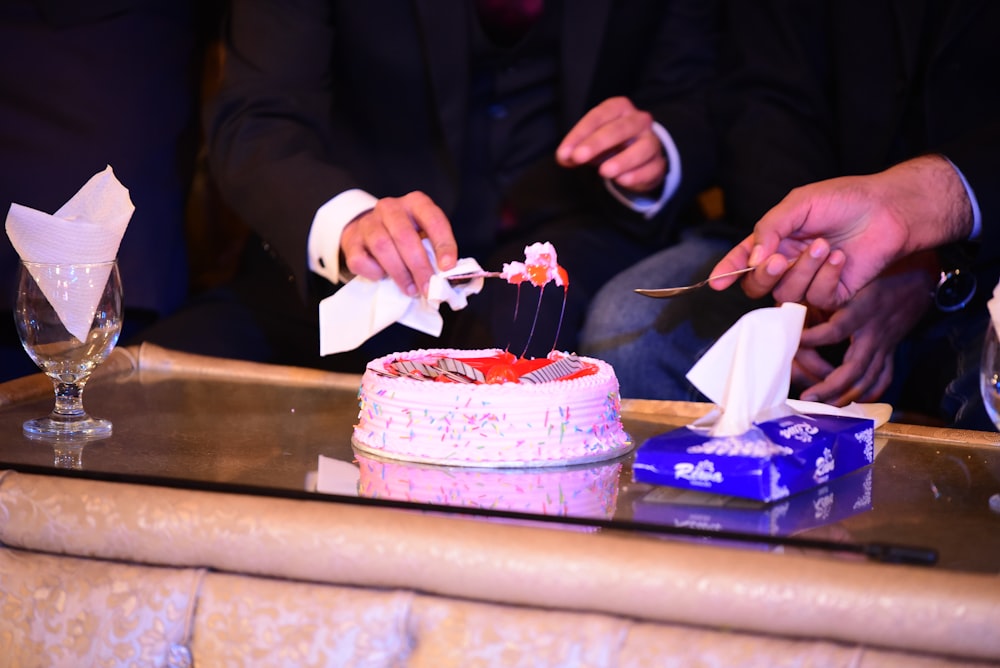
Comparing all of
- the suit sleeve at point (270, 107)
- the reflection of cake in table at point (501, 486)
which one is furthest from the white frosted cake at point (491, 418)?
the suit sleeve at point (270, 107)

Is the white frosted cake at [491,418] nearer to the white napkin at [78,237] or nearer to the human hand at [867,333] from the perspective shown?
the white napkin at [78,237]

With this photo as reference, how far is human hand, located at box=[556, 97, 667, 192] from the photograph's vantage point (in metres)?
1.54

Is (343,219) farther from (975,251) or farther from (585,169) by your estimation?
(975,251)

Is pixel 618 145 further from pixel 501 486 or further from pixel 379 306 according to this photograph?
pixel 501 486

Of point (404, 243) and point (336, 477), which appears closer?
point (336, 477)

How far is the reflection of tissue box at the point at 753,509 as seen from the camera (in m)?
0.85

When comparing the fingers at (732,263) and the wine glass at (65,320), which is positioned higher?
the fingers at (732,263)

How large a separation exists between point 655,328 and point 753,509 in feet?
2.65

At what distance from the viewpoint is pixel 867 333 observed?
151 centimetres

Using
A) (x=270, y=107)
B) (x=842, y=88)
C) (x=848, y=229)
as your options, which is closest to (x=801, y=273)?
(x=848, y=229)

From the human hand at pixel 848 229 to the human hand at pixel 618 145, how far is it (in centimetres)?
33

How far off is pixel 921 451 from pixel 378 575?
579mm

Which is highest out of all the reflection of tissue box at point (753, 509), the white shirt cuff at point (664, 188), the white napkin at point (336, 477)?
the white shirt cuff at point (664, 188)

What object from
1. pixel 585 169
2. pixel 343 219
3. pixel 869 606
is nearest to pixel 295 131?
pixel 343 219
